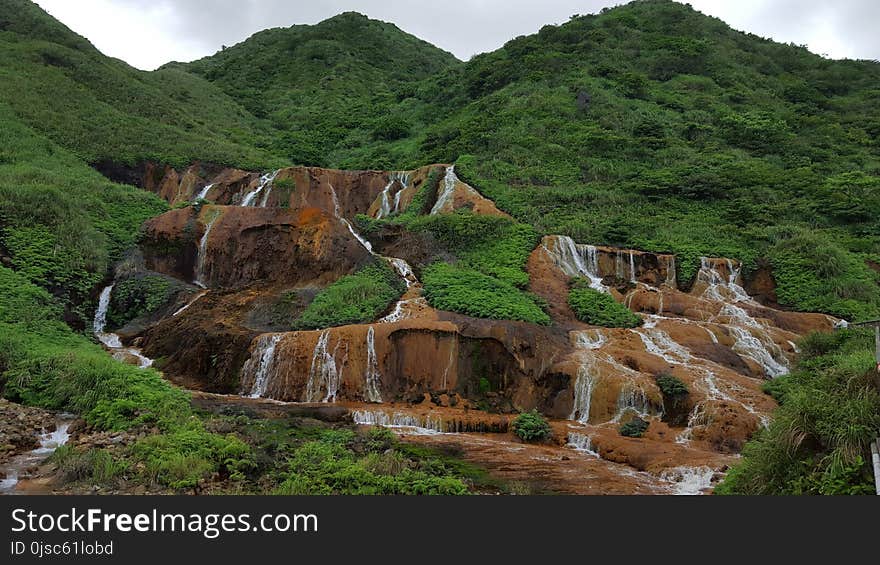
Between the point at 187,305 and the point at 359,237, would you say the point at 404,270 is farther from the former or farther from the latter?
the point at 187,305

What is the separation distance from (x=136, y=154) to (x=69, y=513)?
98.5 feet

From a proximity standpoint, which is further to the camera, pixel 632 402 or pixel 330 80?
pixel 330 80

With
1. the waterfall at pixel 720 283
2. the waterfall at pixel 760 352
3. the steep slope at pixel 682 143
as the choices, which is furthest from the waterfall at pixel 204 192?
the waterfall at pixel 760 352

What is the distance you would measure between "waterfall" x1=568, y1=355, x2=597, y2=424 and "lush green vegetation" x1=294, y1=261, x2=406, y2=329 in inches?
239

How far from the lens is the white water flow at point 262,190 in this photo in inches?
1085

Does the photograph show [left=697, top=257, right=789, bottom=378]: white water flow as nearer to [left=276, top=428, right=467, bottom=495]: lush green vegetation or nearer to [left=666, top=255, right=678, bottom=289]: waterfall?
[left=666, top=255, right=678, bottom=289]: waterfall

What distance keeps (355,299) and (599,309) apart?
770 cm

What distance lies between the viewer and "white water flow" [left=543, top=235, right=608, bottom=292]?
21.4 metres

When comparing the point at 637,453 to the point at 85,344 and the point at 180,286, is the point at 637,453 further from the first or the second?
the point at 180,286

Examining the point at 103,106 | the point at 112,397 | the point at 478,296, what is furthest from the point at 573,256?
the point at 103,106

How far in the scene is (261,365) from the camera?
14.4m

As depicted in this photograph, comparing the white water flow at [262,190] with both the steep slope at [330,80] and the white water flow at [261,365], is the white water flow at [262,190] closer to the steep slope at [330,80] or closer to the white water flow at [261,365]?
the steep slope at [330,80]

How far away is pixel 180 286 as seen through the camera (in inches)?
744

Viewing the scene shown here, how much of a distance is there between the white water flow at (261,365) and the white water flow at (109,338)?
9.14ft
